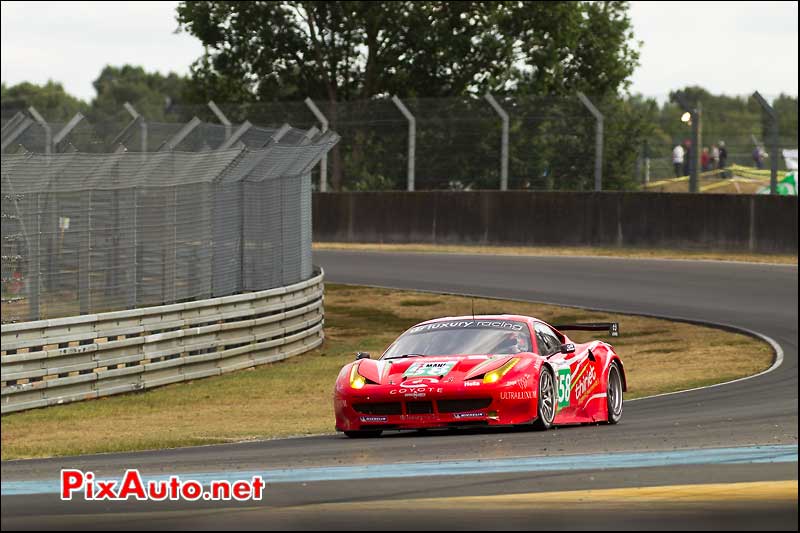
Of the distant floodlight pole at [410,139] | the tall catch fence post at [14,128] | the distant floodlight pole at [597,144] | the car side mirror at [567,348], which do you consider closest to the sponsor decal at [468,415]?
the car side mirror at [567,348]

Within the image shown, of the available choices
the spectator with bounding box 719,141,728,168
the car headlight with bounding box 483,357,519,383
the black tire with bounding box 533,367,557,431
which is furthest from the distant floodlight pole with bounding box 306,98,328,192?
the car headlight with bounding box 483,357,519,383

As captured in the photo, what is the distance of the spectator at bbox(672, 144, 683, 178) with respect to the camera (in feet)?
112

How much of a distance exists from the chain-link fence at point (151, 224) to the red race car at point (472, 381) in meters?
4.62

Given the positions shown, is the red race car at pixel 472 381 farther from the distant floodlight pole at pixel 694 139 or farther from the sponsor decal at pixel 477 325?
the distant floodlight pole at pixel 694 139

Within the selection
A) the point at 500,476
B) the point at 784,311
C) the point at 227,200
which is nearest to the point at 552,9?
the point at 784,311

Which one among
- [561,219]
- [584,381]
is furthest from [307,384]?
[561,219]

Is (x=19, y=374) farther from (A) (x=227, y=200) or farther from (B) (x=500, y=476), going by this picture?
(B) (x=500, y=476)

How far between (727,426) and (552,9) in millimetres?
35733

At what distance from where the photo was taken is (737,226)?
3209 cm

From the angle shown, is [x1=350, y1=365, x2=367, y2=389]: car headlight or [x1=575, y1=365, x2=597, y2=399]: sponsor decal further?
[x1=575, y1=365, x2=597, y2=399]: sponsor decal

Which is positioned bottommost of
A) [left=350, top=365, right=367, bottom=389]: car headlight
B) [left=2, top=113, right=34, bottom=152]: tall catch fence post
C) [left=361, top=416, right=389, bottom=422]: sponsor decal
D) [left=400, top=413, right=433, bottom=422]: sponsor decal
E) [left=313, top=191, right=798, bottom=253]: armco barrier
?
[left=361, top=416, right=389, bottom=422]: sponsor decal

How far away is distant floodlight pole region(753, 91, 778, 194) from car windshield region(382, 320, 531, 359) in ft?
69.6

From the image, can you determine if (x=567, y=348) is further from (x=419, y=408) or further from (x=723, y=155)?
(x=723, y=155)

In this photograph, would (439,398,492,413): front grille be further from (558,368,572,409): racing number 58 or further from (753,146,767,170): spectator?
(753,146,767,170): spectator
